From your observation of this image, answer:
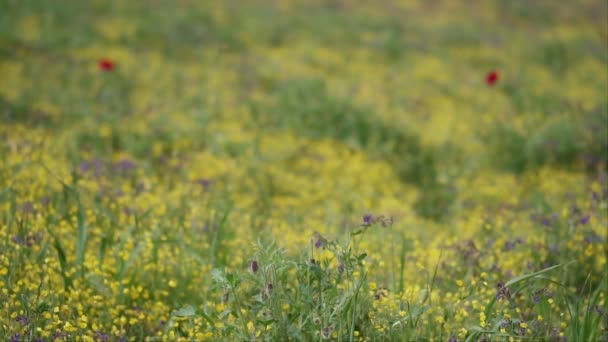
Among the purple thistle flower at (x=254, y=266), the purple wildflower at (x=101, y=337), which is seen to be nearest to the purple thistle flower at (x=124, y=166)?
the purple wildflower at (x=101, y=337)

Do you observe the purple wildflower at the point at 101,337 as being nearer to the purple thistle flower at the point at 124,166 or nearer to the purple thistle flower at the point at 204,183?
the purple thistle flower at the point at 204,183

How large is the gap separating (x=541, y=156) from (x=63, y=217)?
4.95 m

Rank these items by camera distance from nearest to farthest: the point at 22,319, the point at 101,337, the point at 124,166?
the point at 22,319
the point at 101,337
the point at 124,166

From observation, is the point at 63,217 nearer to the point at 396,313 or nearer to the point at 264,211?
the point at 264,211

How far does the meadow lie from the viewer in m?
2.61

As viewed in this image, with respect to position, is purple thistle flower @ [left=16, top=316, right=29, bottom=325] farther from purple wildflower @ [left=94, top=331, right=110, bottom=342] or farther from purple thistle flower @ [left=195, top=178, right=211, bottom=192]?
purple thistle flower @ [left=195, top=178, right=211, bottom=192]

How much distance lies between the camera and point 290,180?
5.23 m

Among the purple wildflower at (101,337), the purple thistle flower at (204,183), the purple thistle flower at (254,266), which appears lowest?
the purple thistle flower at (204,183)

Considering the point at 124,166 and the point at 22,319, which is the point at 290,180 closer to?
the point at 124,166

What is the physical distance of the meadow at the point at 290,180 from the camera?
2.61 metres

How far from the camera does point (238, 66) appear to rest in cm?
904

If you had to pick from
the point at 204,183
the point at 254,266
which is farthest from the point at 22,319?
the point at 204,183

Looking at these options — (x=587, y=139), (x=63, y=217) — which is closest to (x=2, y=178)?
(x=63, y=217)

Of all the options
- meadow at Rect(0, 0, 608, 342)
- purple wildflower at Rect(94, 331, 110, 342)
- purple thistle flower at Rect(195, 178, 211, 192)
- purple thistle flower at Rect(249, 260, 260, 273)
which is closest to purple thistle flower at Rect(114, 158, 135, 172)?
meadow at Rect(0, 0, 608, 342)
